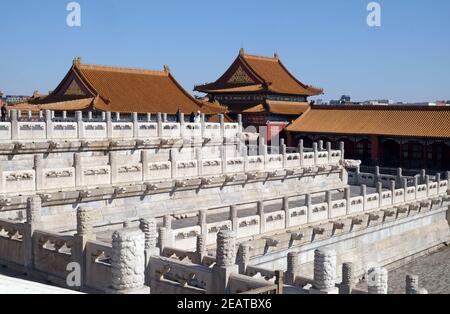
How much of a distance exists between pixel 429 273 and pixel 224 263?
648 inches

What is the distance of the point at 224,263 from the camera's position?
1004cm

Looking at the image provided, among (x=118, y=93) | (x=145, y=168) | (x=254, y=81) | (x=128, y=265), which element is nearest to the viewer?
(x=128, y=265)

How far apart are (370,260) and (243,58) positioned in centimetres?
2673

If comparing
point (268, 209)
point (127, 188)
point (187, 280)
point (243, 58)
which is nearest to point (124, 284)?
point (187, 280)

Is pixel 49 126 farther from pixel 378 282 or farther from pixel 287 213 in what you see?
pixel 378 282

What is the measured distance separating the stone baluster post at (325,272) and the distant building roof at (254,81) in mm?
33739

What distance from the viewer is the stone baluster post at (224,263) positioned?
32.7ft

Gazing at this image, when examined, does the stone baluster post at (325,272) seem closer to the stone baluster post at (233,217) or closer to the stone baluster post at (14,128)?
the stone baluster post at (233,217)

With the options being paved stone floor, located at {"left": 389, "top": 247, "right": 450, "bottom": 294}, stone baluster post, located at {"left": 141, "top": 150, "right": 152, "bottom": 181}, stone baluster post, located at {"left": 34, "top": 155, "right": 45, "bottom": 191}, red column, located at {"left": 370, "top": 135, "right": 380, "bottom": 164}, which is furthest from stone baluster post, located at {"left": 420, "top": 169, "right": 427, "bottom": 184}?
stone baluster post, located at {"left": 34, "top": 155, "right": 45, "bottom": 191}

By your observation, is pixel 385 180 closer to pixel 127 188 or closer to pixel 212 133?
pixel 212 133

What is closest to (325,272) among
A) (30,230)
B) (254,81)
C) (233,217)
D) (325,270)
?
(325,270)

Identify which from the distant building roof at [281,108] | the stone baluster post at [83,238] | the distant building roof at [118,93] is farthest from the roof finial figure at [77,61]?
the stone baluster post at [83,238]

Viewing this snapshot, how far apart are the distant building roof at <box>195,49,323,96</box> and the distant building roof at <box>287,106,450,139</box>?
314 centimetres

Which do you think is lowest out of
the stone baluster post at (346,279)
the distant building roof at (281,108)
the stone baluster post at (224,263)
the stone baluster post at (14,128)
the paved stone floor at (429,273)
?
the paved stone floor at (429,273)
